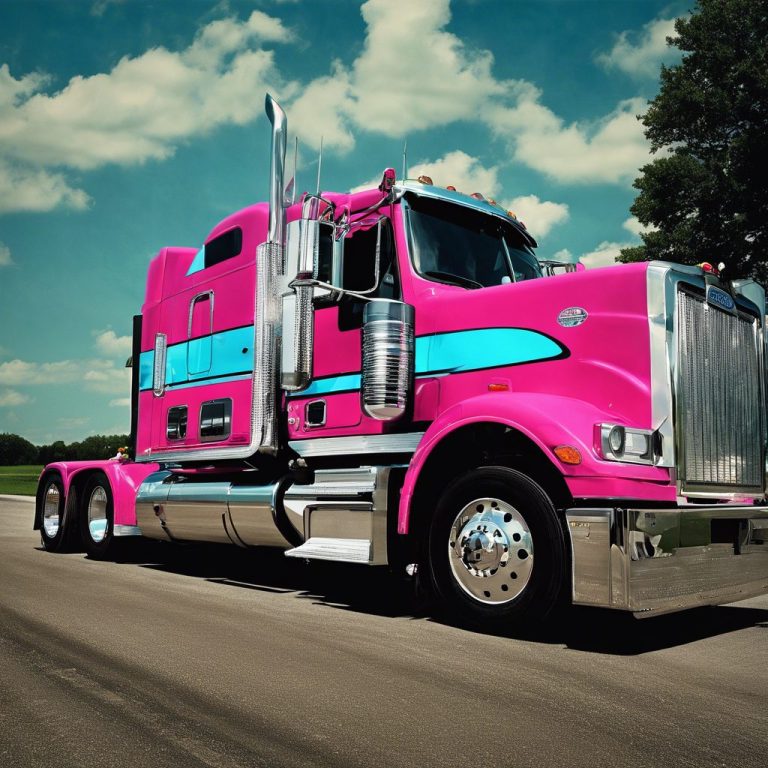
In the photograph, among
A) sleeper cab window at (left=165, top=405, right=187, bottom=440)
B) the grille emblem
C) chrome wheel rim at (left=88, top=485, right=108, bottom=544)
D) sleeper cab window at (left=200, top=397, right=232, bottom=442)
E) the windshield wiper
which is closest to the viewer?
the grille emblem

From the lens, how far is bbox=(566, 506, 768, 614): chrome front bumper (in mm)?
4785

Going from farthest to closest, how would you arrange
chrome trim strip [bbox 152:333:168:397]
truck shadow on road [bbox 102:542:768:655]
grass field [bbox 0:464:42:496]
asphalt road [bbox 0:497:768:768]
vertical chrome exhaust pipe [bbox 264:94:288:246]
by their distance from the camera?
grass field [bbox 0:464:42:496] → chrome trim strip [bbox 152:333:168:397] → vertical chrome exhaust pipe [bbox 264:94:288:246] → truck shadow on road [bbox 102:542:768:655] → asphalt road [bbox 0:497:768:768]

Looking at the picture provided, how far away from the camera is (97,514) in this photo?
10.3 meters

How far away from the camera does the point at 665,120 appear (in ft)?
80.8

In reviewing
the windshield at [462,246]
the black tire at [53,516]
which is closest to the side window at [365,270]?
the windshield at [462,246]

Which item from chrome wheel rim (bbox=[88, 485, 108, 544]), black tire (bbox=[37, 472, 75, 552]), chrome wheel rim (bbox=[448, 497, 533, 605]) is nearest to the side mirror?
chrome wheel rim (bbox=[448, 497, 533, 605])

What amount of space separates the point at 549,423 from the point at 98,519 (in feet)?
22.4

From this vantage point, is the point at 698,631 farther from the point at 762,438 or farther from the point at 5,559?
the point at 5,559

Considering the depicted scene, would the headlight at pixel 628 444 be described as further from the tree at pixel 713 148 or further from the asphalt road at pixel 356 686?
the tree at pixel 713 148

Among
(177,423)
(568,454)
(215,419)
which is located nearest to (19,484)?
(177,423)

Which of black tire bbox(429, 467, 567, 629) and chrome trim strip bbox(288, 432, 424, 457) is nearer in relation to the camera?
black tire bbox(429, 467, 567, 629)

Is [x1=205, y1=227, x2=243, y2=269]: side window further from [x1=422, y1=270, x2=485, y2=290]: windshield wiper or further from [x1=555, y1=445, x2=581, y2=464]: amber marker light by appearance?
[x1=555, y1=445, x2=581, y2=464]: amber marker light

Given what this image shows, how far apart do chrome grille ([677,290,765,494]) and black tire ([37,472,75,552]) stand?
781cm

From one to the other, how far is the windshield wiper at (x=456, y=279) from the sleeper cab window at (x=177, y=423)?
3.28 meters
